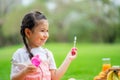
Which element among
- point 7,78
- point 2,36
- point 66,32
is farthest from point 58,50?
point 7,78

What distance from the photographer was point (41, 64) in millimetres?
1993

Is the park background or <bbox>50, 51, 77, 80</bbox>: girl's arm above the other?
the park background

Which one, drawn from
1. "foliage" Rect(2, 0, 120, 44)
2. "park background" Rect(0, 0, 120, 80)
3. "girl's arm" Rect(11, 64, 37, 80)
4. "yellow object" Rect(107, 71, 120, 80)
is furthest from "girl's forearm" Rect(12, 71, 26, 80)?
"foliage" Rect(2, 0, 120, 44)

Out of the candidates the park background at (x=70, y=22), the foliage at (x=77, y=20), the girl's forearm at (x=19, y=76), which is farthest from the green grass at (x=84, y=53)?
the girl's forearm at (x=19, y=76)

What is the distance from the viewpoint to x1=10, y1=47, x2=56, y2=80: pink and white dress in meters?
1.95

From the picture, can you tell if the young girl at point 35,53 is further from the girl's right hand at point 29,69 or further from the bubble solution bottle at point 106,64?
the bubble solution bottle at point 106,64

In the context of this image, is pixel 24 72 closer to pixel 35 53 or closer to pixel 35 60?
pixel 35 60

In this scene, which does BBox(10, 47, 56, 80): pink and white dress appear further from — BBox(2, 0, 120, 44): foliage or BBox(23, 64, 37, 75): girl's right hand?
BBox(2, 0, 120, 44): foliage

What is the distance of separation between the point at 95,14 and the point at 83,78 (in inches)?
Result: 166

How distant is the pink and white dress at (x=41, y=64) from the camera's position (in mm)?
1949

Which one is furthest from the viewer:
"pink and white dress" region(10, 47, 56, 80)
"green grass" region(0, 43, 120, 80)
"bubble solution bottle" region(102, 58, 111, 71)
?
"green grass" region(0, 43, 120, 80)

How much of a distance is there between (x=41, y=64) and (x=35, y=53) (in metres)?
0.06

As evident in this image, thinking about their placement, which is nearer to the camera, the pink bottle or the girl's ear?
the pink bottle

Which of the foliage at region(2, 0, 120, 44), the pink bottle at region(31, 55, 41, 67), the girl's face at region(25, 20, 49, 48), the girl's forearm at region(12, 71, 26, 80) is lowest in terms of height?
the girl's forearm at region(12, 71, 26, 80)
